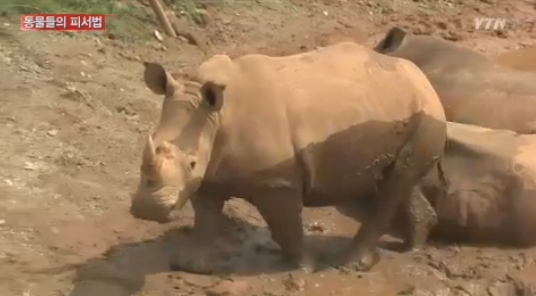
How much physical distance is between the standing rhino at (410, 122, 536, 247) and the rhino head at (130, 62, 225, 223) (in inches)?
64.0

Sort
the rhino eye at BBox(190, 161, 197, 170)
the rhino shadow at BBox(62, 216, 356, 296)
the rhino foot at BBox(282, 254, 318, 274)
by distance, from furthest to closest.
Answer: the rhino foot at BBox(282, 254, 318, 274), the rhino shadow at BBox(62, 216, 356, 296), the rhino eye at BBox(190, 161, 197, 170)

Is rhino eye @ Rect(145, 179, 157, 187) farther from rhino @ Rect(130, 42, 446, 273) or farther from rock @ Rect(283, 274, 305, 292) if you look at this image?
rock @ Rect(283, 274, 305, 292)

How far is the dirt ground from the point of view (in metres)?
5.14

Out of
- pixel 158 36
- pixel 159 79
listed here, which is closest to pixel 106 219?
pixel 159 79

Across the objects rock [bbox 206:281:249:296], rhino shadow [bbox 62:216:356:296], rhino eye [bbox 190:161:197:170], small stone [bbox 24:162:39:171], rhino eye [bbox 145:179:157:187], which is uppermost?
rhino eye [bbox 190:161:197:170]

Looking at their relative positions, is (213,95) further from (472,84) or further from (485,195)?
(472,84)

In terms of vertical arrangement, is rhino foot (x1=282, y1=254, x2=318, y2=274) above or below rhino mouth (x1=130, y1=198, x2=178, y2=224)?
below

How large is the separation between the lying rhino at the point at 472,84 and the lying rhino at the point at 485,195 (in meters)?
1.05

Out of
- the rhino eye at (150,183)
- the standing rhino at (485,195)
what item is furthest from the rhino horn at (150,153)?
the standing rhino at (485,195)

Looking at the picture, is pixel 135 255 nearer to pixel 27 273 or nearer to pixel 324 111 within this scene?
pixel 27 273

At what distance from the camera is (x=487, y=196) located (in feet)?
19.7

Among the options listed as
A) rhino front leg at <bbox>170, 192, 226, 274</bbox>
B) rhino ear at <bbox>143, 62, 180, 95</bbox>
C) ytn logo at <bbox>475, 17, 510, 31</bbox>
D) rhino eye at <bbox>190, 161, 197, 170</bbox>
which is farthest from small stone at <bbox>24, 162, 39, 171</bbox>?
ytn logo at <bbox>475, 17, 510, 31</bbox>

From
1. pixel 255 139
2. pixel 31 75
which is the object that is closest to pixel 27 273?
pixel 255 139

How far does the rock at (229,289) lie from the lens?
5.02 m
